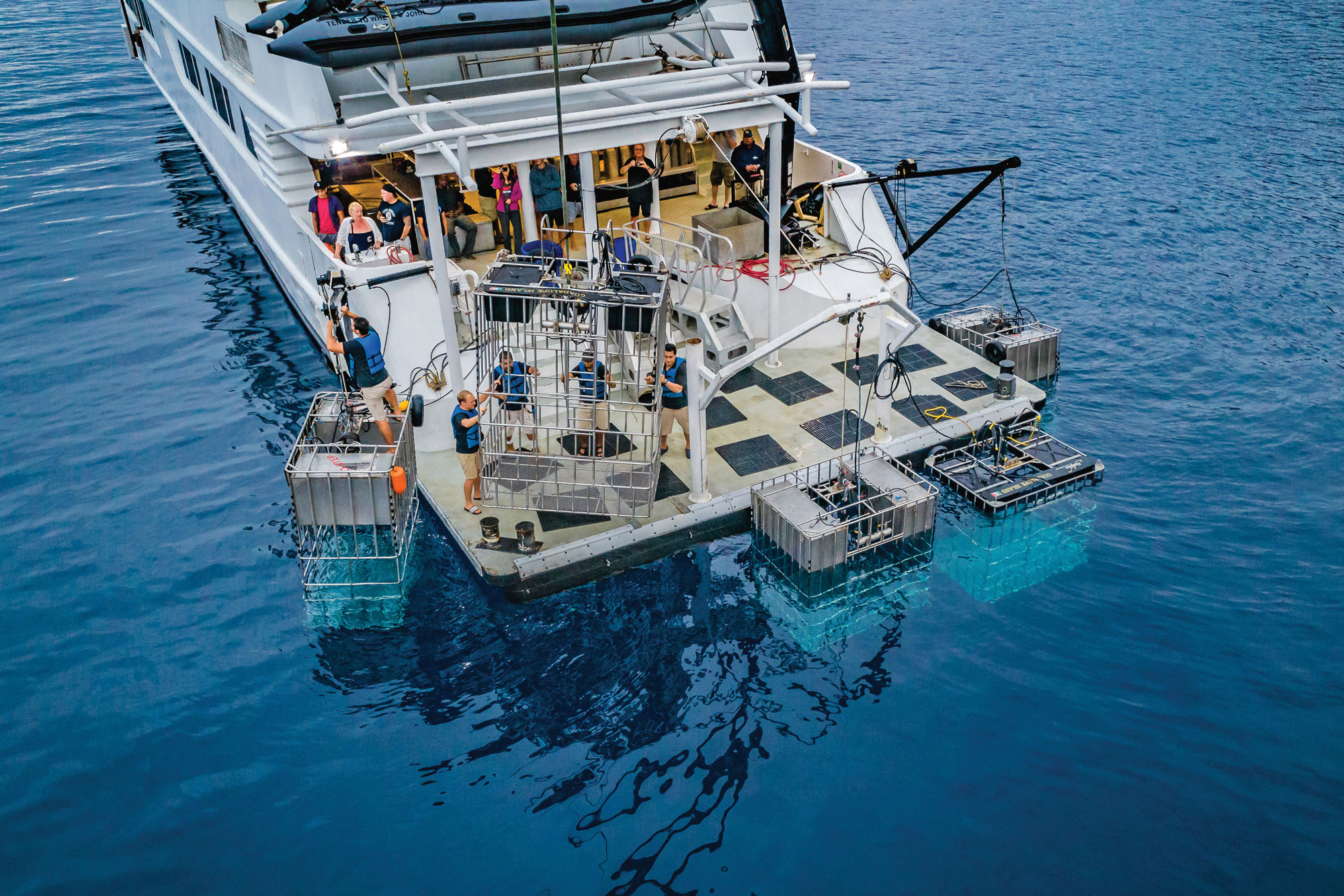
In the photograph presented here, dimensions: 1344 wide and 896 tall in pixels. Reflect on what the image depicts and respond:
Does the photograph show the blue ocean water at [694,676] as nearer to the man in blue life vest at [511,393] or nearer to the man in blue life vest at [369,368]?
the man in blue life vest at [369,368]

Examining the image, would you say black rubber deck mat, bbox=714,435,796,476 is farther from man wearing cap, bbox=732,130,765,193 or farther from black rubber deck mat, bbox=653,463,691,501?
man wearing cap, bbox=732,130,765,193

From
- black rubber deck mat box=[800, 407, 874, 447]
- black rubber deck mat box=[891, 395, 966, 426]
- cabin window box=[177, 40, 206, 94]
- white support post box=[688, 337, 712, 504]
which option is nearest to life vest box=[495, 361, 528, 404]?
white support post box=[688, 337, 712, 504]

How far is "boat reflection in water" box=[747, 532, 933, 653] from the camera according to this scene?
11.8 metres

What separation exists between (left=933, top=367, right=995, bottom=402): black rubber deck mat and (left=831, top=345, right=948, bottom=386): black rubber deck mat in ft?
1.28

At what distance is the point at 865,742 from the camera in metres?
10.3

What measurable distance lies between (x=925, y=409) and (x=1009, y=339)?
2.53 meters

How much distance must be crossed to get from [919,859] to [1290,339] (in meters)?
14.0

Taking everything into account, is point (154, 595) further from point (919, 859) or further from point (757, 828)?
point (919, 859)

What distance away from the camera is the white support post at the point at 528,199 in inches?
604

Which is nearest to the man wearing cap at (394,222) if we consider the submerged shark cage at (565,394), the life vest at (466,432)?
the submerged shark cage at (565,394)

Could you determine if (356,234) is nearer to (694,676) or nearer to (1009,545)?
(694,676)

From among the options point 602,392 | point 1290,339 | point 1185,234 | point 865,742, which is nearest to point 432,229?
point 602,392

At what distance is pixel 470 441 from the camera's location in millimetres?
11781

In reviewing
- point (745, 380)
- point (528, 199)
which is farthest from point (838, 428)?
point (528, 199)
